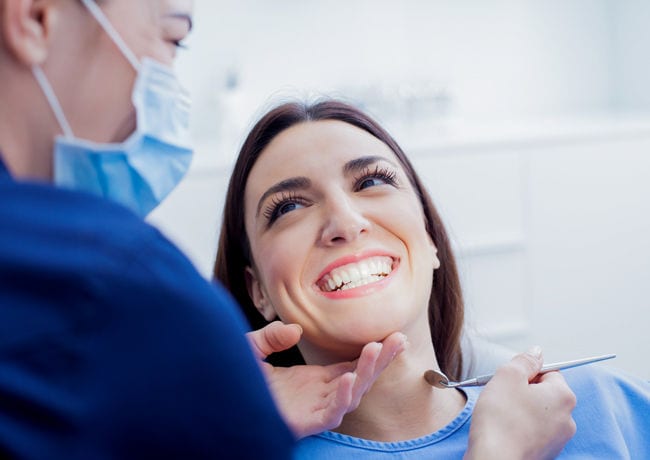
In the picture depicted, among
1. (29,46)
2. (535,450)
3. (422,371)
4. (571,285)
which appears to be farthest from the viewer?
(571,285)

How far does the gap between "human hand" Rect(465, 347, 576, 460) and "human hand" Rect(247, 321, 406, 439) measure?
0.16 meters

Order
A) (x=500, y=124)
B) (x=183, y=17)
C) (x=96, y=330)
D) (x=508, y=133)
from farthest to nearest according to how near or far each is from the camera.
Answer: (x=500, y=124) → (x=508, y=133) → (x=183, y=17) → (x=96, y=330)

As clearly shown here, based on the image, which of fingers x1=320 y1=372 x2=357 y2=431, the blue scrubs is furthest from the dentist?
fingers x1=320 y1=372 x2=357 y2=431

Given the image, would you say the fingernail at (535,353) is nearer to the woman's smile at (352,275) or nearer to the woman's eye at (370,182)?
the woman's smile at (352,275)

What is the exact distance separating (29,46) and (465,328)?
47.0 inches

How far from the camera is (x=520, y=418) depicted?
1172mm

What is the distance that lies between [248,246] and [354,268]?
297 millimetres

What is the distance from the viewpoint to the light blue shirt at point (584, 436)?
1288mm

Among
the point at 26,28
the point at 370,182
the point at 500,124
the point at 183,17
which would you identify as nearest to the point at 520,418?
the point at 370,182

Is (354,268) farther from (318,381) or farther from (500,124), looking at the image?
(500,124)

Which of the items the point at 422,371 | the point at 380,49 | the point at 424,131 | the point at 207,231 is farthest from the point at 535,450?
the point at 380,49

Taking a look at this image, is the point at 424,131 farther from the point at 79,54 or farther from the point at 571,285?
the point at 79,54

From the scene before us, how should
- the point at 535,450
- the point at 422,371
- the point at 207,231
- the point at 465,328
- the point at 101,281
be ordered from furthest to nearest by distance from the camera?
the point at 207,231, the point at 465,328, the point at 422,371, the point at 535,450, the point at 101,281

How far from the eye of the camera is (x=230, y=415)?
0.66m
